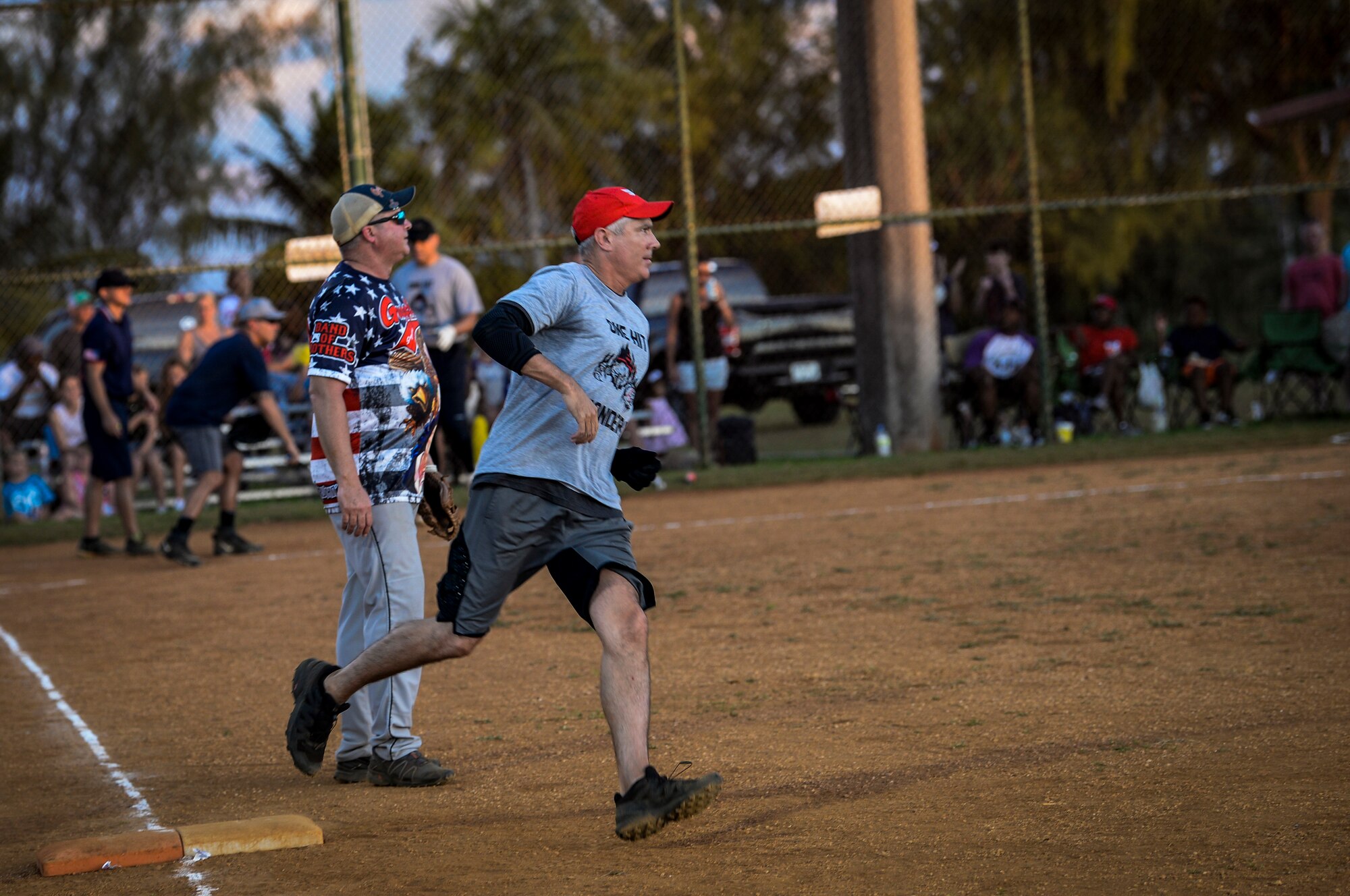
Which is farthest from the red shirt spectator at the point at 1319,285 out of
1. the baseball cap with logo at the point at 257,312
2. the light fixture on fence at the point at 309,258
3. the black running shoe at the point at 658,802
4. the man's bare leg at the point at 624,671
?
the black running shoe at the point at 658,802

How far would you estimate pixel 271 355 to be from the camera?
17.5m

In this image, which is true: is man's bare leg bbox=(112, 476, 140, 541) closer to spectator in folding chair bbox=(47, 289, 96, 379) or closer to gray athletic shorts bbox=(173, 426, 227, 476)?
gray athletic shorts bbox=(173, 426, 227, 476)

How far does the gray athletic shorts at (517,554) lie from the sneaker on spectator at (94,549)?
8.40m

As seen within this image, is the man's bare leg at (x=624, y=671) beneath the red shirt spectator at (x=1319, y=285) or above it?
beneath

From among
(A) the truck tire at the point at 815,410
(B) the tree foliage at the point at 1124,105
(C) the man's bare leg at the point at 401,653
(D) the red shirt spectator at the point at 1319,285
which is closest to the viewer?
(C) the man's bare leg at the point at 401,653

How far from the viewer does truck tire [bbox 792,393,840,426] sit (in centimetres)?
2241

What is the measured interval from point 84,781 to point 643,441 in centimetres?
1075

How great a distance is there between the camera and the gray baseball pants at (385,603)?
5.28m

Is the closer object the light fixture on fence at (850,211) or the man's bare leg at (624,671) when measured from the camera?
Answer: the man's bare leg at (624,671)

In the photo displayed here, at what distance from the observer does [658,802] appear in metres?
4.25

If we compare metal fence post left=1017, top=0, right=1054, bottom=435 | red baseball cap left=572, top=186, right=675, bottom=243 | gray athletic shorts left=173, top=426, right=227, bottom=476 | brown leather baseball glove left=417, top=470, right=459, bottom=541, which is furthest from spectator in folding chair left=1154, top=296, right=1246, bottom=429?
red baseball cap left=572, top=186, right=675, bottom=243

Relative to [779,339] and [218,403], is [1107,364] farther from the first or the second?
[218,403]

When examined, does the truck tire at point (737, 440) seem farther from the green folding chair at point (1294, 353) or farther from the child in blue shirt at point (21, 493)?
the child in blue shirt at point (21, 493)

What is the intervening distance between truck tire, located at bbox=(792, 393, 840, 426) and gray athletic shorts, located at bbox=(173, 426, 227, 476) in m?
11.9
